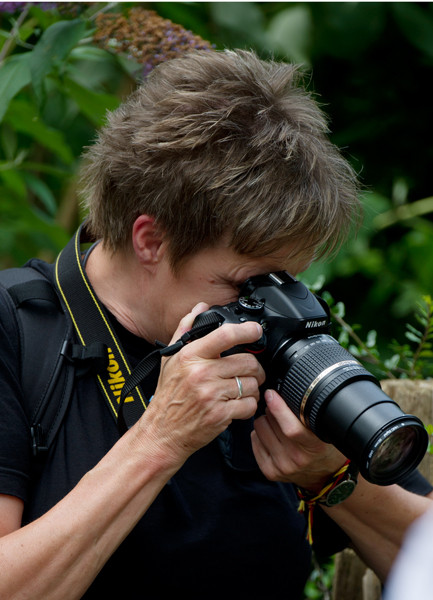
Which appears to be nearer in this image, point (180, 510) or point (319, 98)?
point (180, 510)

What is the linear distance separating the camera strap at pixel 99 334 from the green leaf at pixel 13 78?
0.35m

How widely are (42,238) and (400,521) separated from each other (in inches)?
42.0

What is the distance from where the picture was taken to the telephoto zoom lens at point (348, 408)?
43.6 inches

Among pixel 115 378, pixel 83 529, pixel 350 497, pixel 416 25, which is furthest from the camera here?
pixel 416 25

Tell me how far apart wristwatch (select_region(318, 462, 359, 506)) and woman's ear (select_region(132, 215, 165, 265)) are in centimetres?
48

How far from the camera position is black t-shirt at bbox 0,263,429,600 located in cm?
116

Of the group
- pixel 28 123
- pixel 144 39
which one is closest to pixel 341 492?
pixel 144 39

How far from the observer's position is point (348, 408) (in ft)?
3.70

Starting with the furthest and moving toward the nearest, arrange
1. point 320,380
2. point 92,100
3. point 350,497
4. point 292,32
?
point 292,32, point 92,100, point 350,497, point 320,380

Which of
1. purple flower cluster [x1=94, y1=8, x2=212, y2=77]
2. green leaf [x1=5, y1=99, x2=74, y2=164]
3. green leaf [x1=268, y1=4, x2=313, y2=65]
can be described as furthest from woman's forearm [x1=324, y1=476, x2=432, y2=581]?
green leaf [x1=268, y1=4, x2=313, y2=65]

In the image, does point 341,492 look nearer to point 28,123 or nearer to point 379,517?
point 379,517

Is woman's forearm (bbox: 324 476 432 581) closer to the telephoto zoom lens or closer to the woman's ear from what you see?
the telephoto zoom lens

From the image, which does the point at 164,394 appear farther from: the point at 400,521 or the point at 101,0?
the point at 101,0

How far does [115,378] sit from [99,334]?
0.26 ft
